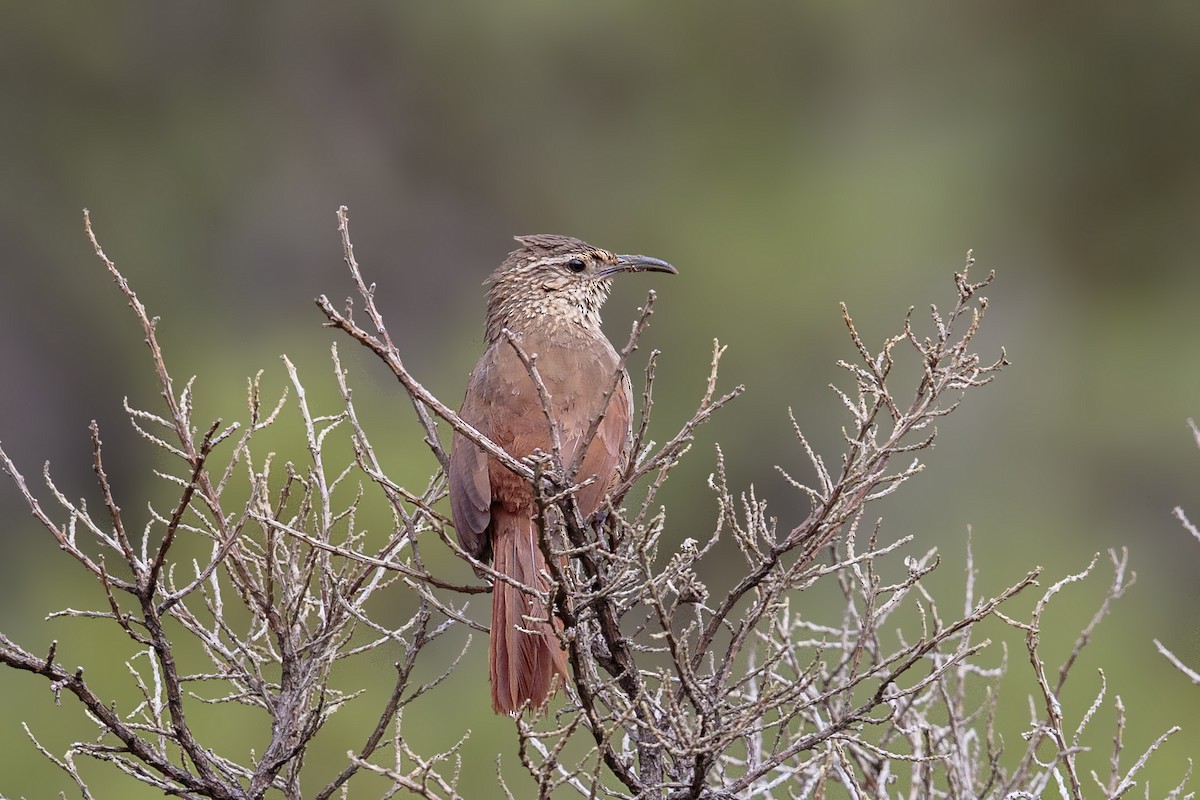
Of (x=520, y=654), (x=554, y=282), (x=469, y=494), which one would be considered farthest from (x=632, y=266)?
(x=520, y=654)

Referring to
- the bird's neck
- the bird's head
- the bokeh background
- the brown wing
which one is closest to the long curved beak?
the bird's head

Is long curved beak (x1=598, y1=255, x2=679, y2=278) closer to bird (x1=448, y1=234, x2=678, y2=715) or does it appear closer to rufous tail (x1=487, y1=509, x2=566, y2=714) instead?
bird (x1=448, y1=234, x2=678, y2=715)

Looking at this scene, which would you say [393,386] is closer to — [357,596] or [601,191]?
[601,191]

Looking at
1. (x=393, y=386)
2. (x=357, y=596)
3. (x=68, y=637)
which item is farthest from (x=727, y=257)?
(x=357, y=596)

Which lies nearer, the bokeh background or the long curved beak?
the long curved beak

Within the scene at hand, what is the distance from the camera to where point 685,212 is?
1623cm

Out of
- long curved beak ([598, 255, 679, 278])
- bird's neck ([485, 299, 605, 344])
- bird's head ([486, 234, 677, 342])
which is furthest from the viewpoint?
long curved beak ([598, 255, 679, 278])

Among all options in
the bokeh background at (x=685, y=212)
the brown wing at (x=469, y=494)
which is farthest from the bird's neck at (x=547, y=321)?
the bokeh background at (x=685, y=212)

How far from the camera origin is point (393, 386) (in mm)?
13875

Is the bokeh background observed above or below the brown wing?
above

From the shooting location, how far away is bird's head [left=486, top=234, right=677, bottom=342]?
4465mm

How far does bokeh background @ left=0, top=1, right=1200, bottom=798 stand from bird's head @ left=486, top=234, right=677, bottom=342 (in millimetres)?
7840

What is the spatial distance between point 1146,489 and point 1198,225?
4.88 meters

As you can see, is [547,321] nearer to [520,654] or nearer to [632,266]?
[632,266]
